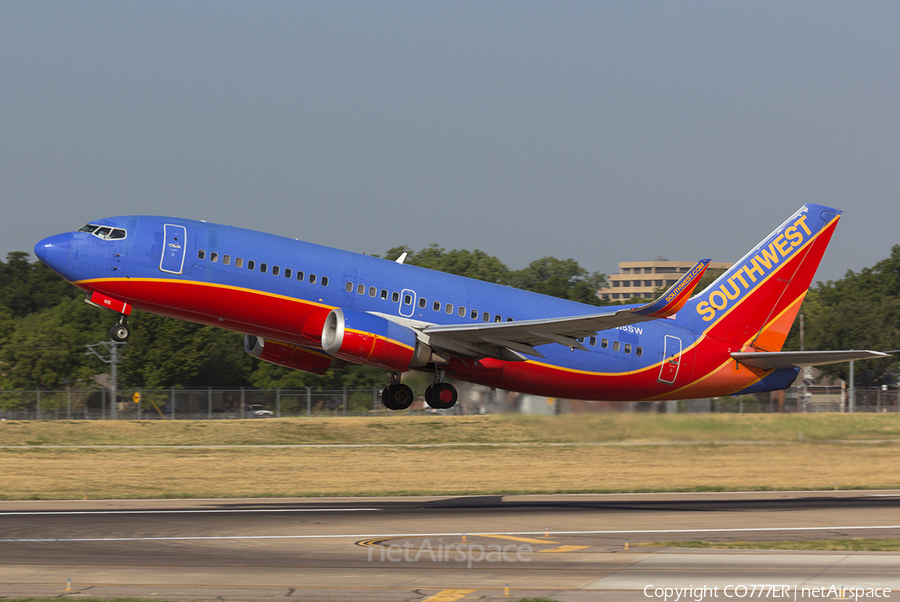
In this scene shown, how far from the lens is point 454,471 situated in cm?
4900

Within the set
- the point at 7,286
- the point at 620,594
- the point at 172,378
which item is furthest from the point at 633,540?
the point at 7,286

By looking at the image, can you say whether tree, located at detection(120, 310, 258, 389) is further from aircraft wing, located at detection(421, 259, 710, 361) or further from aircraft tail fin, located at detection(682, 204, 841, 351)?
aircraft wing, located at detection(421, 259, 710, 361)

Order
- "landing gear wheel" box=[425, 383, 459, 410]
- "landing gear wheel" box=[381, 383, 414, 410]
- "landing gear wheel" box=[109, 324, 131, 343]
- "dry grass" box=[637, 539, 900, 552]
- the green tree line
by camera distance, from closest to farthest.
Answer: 1. "dry grass" box=[637, 539, 900, 552]
2. "landing gear wheel" box=[109, 324, 131, 343]
3. "landing gear wheel" box=[425, 383, 459, 410]
4. "landing gear wheel" box=[381, 383, 414, 410]
5. the green tree line

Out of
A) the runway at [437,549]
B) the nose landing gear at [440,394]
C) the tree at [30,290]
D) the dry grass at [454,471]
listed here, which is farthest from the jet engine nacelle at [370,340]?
the tree at [30,290]

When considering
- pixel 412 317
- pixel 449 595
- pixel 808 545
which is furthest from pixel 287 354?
pixel 808 545

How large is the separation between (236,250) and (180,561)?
30.8 feet

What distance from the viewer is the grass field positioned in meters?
42.3

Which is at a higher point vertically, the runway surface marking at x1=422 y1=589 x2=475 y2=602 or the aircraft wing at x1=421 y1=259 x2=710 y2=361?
the aircraft wing at x1=421 y1=259 x2=710 y2=361

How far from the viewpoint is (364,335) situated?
97.6ft

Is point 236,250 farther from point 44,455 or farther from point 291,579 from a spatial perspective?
point 44,455

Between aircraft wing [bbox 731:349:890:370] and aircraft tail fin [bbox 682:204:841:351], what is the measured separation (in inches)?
31.4

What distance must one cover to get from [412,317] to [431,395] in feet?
9.74

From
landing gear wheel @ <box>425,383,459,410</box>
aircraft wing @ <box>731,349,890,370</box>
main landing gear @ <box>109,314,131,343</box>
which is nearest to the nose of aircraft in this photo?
main landing gear @ <box>109,314,131,343</box>

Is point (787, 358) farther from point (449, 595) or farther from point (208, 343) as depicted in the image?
point (208, 343)
